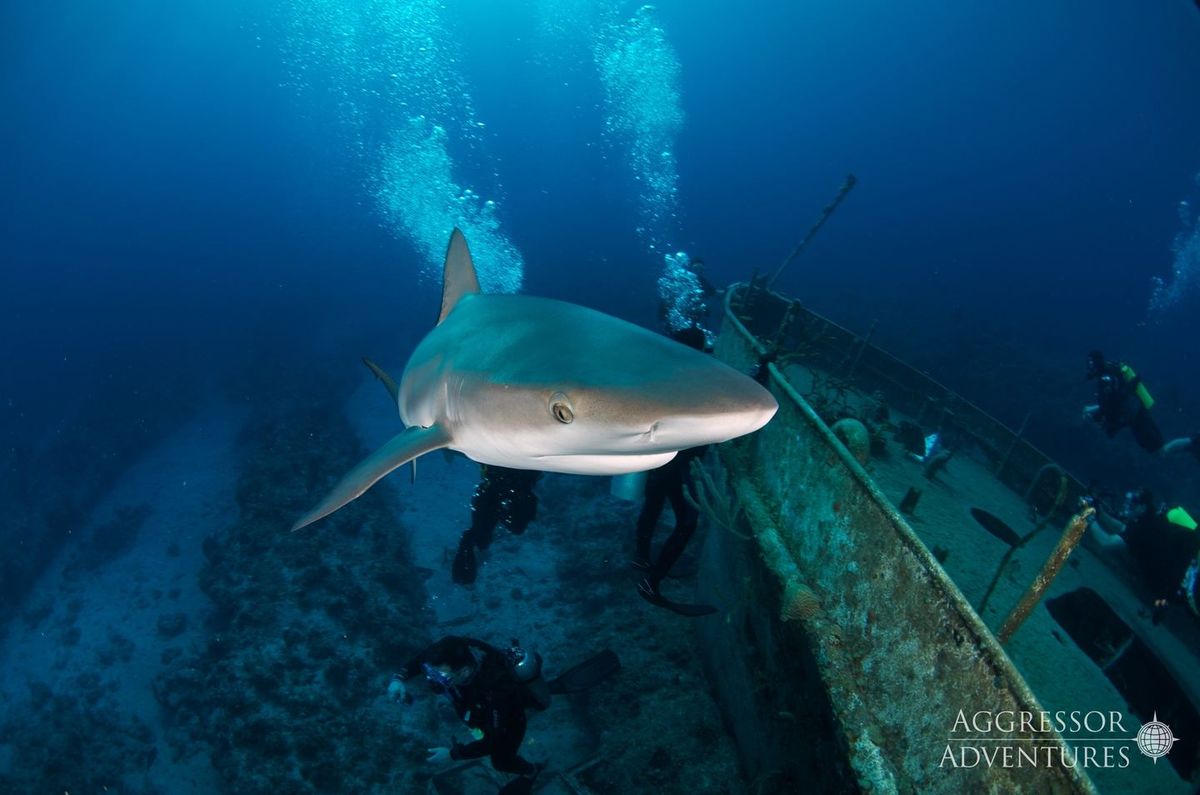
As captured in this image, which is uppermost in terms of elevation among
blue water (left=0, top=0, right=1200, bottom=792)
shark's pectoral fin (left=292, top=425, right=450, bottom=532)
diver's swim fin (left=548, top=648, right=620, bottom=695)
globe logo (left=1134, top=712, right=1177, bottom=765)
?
shark's pectoral fin (left=292, top=425, right=450, bottom=532)

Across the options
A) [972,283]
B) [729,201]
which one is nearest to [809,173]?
[729,201]

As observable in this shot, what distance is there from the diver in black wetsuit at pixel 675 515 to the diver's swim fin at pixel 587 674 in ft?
3.04

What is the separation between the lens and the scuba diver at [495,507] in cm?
590

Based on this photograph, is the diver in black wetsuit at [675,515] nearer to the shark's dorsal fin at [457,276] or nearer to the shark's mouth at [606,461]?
the shark's dorsal fin at [457,276]

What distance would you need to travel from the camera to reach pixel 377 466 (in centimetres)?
257

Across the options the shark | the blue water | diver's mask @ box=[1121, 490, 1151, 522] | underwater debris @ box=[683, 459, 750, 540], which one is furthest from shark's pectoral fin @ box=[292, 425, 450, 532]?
the blue water

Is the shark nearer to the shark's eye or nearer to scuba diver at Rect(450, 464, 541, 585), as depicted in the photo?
the shark's eye

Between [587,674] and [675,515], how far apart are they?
1.88 m

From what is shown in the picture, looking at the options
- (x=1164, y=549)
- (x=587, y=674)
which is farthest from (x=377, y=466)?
(x=1164, y=549)

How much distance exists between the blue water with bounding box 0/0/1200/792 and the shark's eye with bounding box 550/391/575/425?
16484 millimetres

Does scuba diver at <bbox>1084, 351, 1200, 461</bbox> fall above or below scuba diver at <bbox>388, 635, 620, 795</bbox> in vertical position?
above

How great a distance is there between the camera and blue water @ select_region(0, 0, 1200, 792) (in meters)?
28.6

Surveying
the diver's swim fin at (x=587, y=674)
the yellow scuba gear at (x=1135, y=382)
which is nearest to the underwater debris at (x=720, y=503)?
the diver's swim fin at (x=587, y=674)

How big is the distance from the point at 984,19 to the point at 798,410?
672 feet
